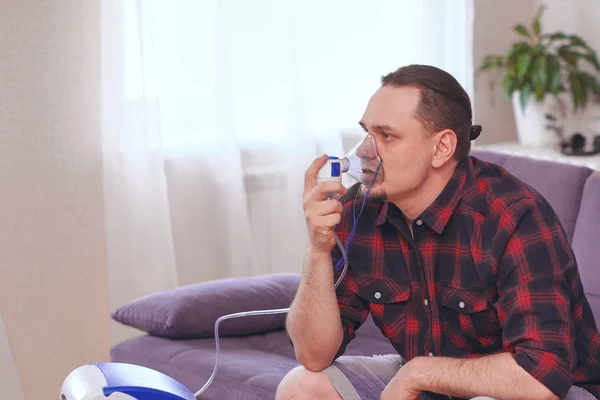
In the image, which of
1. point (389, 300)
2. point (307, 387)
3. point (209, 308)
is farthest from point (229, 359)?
point (389, 300)

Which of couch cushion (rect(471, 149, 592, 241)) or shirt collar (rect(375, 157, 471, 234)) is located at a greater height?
shirt collar (rect(375, 157, 471, 234))

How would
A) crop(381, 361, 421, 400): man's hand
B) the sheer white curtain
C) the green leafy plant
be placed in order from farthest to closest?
1. the green leafy plant
2. the sheer white curtain
3. crop(381, 361, 421, 400): man's hand

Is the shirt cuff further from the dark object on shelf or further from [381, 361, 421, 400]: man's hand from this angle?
the dark object on shelf

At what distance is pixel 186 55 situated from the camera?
110 inches

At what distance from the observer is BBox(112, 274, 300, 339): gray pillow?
2.22m

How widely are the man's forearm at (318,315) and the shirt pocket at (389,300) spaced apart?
82 mm

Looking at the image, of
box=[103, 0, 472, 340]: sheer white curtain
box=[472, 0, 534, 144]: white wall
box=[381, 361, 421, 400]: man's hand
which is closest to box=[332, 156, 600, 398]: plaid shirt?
box=[381, 361, 421, 400]: man's hand

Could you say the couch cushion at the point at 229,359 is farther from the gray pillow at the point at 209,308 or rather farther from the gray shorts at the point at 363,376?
the gray shorts at the point at 363,376

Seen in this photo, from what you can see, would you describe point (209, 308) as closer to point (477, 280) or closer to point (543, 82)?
point (477, 280)

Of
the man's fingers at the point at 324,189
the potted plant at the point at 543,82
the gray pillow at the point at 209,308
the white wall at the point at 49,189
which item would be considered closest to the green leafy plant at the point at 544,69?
the potted plant at the point at 543,82

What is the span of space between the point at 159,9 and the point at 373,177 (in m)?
1.32

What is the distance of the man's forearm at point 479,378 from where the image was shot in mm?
1448

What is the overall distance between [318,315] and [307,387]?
150 mm

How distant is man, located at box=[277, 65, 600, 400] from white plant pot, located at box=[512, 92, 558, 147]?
1858 millimetres
